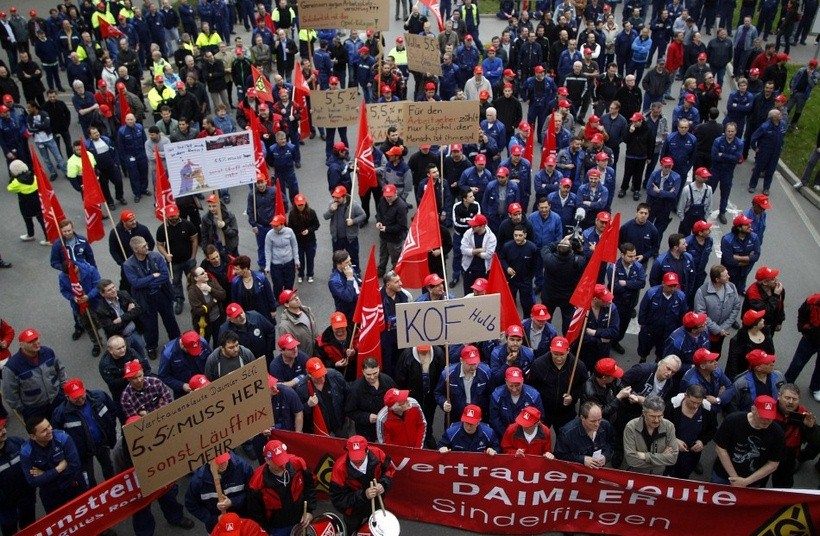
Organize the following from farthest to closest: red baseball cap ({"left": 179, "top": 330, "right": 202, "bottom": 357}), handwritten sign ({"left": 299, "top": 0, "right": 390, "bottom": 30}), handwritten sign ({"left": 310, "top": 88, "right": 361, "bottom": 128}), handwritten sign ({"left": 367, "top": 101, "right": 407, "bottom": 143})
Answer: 1. handwritten sign ({"left": 299, "top": 0, "right": 390, "bottom": 30})
2. handwritten sign ({"left": 310, "top": 88, "right": 361, "bottom": 128})
3. handwritten sign ({"left": 367, "top": 101, "right": 407, "bottom": 143})
4. red baseball cap ({"left": 179, "top": 330, "right": 202, "bottom": 357})

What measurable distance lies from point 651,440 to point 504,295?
90.6 inches

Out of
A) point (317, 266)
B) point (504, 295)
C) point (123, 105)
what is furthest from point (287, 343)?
point (123, 105)

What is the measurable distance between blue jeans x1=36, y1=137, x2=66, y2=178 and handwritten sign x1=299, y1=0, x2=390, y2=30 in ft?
19.9

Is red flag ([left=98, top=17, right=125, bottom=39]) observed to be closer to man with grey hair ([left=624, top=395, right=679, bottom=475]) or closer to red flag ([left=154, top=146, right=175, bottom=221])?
red flag ([left=154, top=146, right=175, bottom=221])

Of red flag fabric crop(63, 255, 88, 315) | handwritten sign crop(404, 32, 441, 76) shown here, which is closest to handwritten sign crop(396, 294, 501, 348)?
red flag fabric crop(63, 255, 88, 315)

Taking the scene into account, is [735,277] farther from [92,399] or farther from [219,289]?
[92,399]

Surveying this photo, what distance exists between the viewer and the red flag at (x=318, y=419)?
24.9ft

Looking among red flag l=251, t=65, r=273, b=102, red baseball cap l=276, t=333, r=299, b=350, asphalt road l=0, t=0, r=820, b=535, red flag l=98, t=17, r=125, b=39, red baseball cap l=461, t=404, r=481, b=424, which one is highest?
red flag l=98, t=17, r=125, b=39

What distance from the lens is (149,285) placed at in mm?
9781

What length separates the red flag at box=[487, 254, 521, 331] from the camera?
8.26 meters

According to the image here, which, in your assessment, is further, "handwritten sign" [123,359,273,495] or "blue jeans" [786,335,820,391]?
"blue jeans" [786,335,820,391]

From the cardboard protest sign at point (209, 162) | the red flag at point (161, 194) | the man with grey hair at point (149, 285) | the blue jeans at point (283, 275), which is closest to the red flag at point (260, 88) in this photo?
the cardboard protest sign at point (209, 162)

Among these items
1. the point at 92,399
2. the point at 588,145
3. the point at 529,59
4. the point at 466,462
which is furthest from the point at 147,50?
the point at 466,462

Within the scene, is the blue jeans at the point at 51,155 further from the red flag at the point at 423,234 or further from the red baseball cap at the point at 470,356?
the red baseball cap at the point at 470,356
